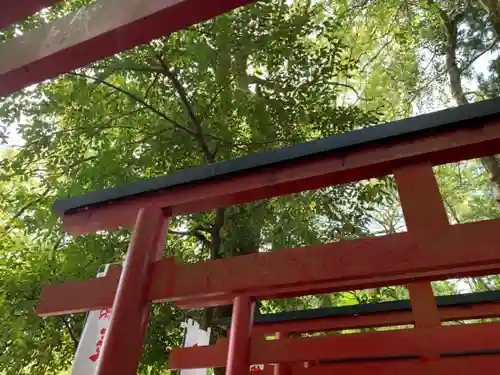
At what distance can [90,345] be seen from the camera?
3520mm

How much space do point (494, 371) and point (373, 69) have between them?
27.3 feet

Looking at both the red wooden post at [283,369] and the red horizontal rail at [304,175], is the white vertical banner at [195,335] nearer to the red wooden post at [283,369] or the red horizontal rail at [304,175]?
the red wooden post at [283,369]

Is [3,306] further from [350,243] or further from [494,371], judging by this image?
[494,371]

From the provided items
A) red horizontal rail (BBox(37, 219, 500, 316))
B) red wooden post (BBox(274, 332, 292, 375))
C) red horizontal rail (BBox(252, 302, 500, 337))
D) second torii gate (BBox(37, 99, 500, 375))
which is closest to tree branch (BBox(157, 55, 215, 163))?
red horizontal rail (BBox(252, 302, 500, 337))

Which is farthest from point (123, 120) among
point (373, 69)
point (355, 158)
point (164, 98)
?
point (373, 69)

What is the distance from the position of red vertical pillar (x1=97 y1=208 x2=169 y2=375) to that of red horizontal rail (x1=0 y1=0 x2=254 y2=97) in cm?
94

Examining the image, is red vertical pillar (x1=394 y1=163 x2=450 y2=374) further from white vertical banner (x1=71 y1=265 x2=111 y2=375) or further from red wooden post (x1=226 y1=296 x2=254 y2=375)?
white vertical banner (x1=71 y1=265 x2=111 y2=375)

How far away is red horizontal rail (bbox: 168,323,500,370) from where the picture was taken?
198 cm

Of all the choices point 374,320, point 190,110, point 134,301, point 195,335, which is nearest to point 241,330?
point 134,301

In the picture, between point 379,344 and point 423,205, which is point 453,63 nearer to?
point 379,344

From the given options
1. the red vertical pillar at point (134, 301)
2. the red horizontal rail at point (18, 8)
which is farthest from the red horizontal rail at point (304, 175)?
the red horizontal rail at point (18, 8)

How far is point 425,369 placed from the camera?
1.86 meters

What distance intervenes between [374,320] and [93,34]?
10.8ft

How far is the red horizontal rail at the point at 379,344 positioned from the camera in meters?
1.98
